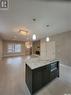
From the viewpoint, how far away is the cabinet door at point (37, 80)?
2764mm

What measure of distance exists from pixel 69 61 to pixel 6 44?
1045 cm

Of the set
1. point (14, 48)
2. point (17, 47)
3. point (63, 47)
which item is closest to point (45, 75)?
point (63, 47)

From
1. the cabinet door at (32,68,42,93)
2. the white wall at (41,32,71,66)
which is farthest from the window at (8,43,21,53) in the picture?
the cabinet door at (32,68,42,93)

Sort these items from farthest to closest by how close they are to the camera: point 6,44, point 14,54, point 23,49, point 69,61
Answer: point 23,49
point 14,54
point 6,44
point 69,61

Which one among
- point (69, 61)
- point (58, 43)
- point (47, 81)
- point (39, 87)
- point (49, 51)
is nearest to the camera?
point (39, 87)

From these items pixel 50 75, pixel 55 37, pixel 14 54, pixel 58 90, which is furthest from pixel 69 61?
pixel 14 54

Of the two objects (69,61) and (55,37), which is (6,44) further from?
(69,61)

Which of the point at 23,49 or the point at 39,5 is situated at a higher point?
the point at 39,5

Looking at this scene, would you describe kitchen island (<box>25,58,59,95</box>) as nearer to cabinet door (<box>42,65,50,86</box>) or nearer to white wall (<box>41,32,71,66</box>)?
cabinet door (<box>42,65,50,86</box>)

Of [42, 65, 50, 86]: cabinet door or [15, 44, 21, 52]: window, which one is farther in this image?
[15, 44, 21, 52]: window

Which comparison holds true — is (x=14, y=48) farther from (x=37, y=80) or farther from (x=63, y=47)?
(x=37, y=80)

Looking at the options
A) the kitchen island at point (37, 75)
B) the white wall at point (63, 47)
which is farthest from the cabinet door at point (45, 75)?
the white wall at point (63, 47)

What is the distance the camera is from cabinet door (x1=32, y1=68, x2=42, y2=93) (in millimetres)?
2764

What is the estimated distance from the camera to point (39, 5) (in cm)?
Result: 274
